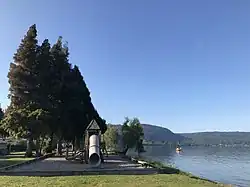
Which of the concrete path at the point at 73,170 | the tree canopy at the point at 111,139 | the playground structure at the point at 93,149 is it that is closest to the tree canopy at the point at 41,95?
the playground structure at the point at 93,149

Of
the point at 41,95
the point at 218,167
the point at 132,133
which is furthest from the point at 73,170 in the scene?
the point at 132,133

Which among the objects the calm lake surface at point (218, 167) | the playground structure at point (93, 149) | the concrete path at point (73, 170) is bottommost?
the calm lake surface at point (218, 167)

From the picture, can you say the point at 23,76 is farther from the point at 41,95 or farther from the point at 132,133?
the point at 132,133

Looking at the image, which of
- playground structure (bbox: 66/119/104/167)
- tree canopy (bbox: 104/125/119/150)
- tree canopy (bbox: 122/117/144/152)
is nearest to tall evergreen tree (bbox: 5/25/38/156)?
playground structure (bbox: 66/119/104/167)

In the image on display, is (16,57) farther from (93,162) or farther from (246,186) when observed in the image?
(246,186)

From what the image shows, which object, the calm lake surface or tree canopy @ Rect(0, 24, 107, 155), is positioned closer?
the calm lake surface

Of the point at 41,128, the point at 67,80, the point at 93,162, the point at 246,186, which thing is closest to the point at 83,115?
the point at 67,80

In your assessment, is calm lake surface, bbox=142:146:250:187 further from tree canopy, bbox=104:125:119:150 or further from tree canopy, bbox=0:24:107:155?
tree canopy, bbox=0:24:107:155

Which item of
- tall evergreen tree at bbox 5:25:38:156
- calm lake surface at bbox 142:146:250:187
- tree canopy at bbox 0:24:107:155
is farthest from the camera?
tall evergreen tree at bbox 5:25:38:156

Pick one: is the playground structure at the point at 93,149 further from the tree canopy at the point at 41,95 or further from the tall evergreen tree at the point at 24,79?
the tall evergreen tree at the point at 24,79

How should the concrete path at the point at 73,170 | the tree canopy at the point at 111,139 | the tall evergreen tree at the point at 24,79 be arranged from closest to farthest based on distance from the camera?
1. the concrete path at the point at 73,170
2. the tall evergreen tree at the point at 24,79
3. the tree canopy at the point at 111,139

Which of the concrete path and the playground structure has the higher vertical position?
the playground structure

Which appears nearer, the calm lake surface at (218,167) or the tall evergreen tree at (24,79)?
the calm lake surface at (218,167)

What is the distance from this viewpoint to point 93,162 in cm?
2891
